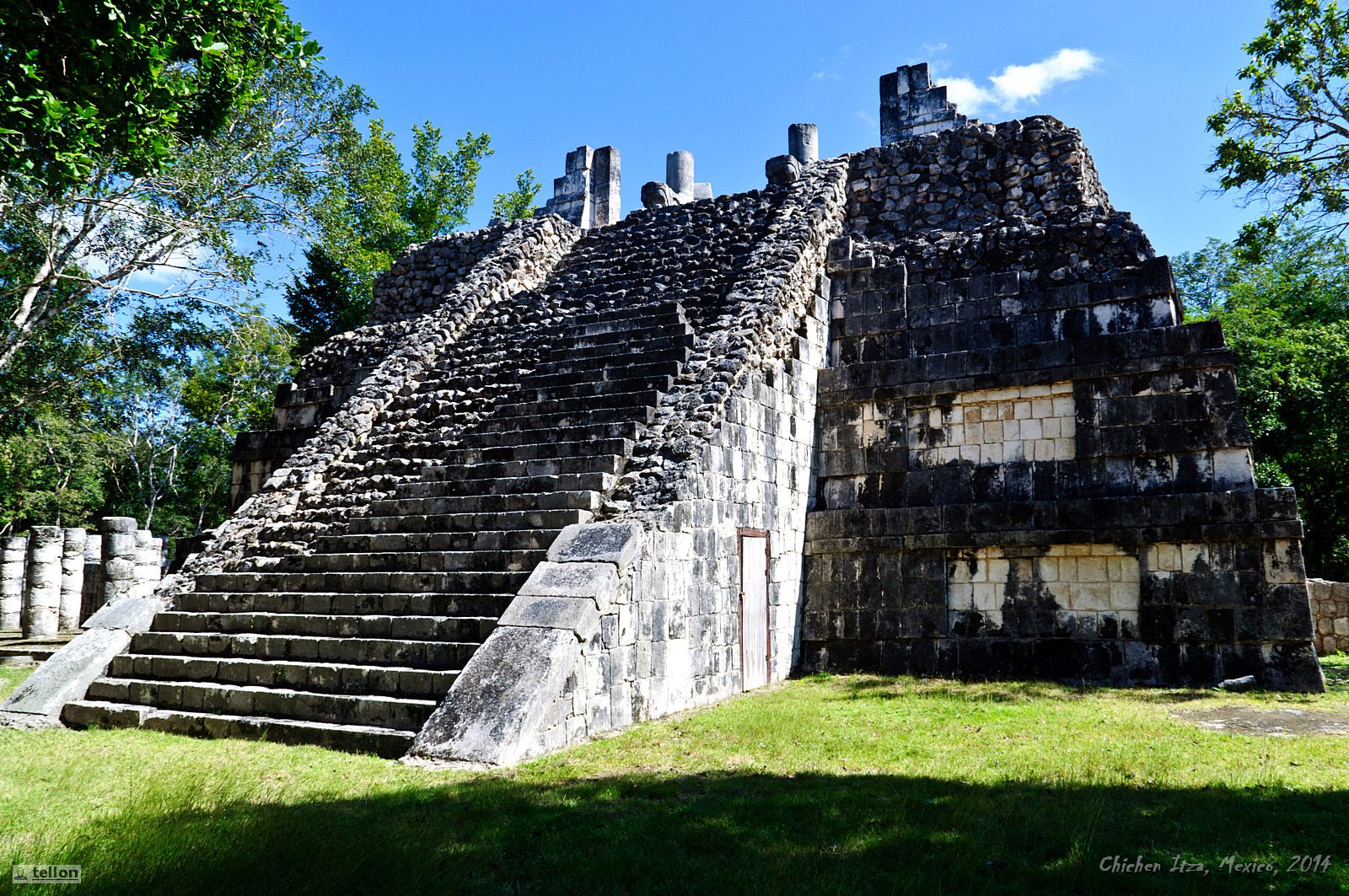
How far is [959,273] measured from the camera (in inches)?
448

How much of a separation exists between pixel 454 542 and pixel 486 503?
20.8 inches

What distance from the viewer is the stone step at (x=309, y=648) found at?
689 centimetres

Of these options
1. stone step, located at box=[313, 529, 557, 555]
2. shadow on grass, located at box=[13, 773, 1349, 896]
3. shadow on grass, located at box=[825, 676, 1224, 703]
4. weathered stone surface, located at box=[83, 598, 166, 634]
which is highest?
stone step, located at box=[313, 529, 557, 555]

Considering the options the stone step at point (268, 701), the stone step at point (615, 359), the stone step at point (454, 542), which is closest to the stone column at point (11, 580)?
the stone step at point (268, 701)

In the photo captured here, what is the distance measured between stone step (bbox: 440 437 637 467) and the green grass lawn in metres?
2.84

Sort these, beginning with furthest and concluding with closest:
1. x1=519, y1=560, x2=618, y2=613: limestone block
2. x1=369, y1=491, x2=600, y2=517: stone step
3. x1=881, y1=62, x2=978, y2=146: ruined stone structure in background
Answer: x1=881, y1=62, x2=978, y2=146: ruined stone structure in background < x1=369, y1=491, x2=600, y2=517: stone step < x1=519, y1=560, x2=618, y2=613: limestone block

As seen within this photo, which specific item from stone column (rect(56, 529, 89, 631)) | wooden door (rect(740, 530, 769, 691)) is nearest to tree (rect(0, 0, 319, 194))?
wooden door (rect(740, 530, 769, 691))

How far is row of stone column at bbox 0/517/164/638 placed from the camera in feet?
47.4

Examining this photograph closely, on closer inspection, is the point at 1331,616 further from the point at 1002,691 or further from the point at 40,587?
the point at 40,587

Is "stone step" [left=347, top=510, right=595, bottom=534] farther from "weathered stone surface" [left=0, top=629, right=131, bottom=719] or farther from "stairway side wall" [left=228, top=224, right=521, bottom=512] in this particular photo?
"stairway side wall" [left=228, top=224, right=521, bottom=512]

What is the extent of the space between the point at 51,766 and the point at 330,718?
5.91 feet

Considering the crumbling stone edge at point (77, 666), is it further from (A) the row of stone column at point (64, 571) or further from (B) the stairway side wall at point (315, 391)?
(A) the row of stone column at point (64, 571)

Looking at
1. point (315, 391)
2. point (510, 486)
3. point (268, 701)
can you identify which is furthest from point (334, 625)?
point (315, 391)

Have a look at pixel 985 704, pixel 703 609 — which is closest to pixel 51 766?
pixel 703 609
